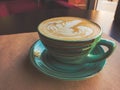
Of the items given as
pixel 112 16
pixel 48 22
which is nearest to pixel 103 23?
pixel 112 16

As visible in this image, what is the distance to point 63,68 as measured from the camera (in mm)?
428

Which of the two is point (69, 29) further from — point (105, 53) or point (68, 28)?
point (105, 53)

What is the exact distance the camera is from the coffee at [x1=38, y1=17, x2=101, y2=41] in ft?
1.32

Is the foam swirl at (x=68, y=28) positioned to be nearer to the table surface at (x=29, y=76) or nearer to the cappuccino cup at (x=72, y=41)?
the cappuccino cup at (x=72, y=41)

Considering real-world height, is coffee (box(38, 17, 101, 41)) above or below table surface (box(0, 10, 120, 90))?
above

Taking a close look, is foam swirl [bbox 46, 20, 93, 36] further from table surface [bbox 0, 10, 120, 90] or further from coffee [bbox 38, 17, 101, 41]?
table surface [bbox 0, 10, 120, 90]

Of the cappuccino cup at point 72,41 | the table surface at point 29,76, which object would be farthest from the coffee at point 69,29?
the table surface at point 29,76

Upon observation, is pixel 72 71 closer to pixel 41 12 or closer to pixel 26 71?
pixel 26 71

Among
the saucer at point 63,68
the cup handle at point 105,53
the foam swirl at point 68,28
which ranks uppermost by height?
the foam swirl at point 68,28

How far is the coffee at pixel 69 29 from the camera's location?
0.40 meters

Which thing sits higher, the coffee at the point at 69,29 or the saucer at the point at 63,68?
the coffee at the point at 69,29

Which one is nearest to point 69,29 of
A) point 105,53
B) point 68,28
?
point 68,28

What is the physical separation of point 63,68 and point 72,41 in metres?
0.09

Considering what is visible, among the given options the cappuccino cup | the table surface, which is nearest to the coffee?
the cappuccino cup
